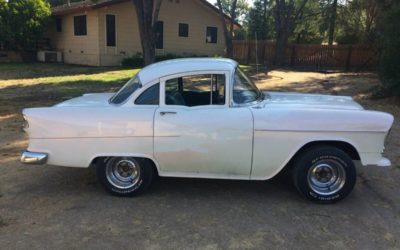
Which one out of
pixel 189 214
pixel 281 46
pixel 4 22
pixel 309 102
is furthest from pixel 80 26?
pixel 189 214

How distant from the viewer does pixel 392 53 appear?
11.1 metres

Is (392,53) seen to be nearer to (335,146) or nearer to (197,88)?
(335,146)

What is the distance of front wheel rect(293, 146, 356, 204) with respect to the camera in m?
4.48

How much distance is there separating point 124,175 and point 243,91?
175cm

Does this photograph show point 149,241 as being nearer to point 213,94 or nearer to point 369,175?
point 213,94

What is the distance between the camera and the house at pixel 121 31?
928 inches

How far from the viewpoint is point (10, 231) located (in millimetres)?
3873

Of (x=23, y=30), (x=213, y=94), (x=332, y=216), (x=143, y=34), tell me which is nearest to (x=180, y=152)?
(x=213, y=94)

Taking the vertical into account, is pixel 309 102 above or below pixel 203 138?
above

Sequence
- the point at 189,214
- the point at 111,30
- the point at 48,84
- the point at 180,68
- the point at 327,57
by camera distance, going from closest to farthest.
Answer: the point at 189,214
the point at 180,68
the point at 48,84
the point at 111,30
the point at 327,57

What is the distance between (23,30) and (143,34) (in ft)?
41.4

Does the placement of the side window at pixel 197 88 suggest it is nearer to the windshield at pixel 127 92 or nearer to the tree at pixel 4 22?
the windshield at pixel 127 92

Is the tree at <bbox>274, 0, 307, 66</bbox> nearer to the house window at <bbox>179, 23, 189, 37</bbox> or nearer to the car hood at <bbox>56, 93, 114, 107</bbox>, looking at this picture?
the house window at <bbox>179, 23, 189, 37</bbox>

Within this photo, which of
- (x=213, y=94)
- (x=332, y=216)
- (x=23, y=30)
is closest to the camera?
(x=332, y=216)
